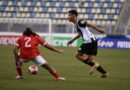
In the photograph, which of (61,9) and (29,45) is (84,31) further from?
(61,9)

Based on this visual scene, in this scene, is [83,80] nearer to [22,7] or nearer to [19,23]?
[19,23]

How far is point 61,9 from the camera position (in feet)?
133

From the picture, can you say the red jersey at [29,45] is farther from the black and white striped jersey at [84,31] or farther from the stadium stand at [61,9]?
the stadium stand at [61,9]

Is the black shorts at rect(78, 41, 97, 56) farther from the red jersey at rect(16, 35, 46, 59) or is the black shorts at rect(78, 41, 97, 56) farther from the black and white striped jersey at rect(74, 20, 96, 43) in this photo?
the red jersey at rect(16, 35, 46, 59)

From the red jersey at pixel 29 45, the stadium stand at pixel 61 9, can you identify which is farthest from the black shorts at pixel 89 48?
the stadium stand at pixel 61 9

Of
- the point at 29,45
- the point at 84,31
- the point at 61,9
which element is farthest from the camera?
the point at 61,9

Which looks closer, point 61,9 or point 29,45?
point 29,45

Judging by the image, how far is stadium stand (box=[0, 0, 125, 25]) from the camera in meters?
39.4

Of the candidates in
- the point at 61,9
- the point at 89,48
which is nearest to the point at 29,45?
the point at 89,48

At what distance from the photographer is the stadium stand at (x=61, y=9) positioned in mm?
39375

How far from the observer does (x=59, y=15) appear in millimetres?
40000

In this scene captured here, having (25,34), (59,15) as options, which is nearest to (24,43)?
(25,34)

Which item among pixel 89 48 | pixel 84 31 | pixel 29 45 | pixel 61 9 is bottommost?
pixel 61 9

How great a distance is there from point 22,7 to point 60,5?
336cm
